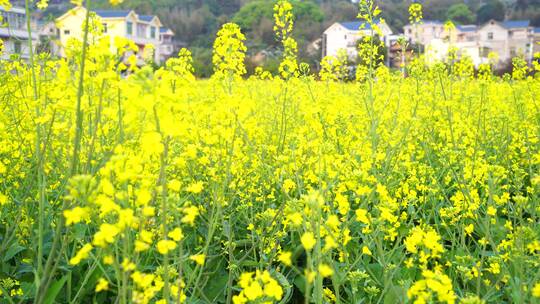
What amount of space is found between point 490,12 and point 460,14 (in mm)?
7960

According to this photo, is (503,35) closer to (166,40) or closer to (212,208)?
(166,40)

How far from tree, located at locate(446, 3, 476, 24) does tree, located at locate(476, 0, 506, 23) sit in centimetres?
234

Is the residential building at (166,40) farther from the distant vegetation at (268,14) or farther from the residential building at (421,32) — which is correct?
the residential building at (421,32)

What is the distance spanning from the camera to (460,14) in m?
54.9

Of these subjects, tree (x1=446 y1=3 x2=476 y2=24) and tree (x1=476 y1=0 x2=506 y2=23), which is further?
tree (x1=476 y1=0 x2=506 y2=23)

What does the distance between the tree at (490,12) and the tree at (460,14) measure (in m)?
2.34

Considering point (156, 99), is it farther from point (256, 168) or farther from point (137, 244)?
point (256, 168)

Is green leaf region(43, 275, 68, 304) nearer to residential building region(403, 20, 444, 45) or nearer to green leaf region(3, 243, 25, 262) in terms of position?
green leaf region(3, 243, 25, 262)

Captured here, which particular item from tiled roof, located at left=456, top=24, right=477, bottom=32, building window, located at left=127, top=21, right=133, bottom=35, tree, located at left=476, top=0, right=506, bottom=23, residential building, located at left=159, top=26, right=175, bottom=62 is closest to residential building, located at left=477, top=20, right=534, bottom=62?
tiled roof, located at left=456, top=24, right=477, bottom=32

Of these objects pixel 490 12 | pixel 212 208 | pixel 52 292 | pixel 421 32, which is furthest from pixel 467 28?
pixel 52 292

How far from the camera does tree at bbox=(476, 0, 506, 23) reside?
2392 inches

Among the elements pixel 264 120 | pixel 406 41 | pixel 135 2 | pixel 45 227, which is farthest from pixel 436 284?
pixel 135 2

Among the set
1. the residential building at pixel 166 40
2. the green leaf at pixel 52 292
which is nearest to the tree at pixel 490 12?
the residential building at pixel 166 40

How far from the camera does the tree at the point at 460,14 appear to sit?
53031 millimetres
